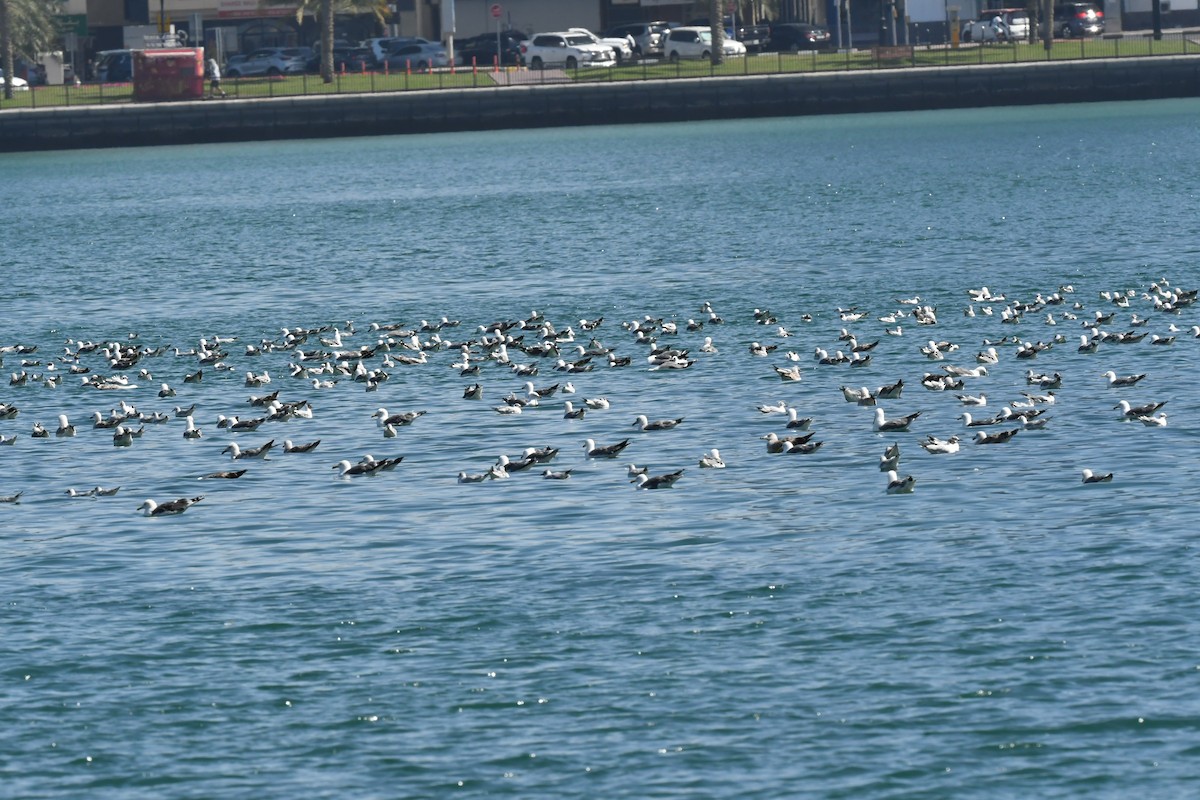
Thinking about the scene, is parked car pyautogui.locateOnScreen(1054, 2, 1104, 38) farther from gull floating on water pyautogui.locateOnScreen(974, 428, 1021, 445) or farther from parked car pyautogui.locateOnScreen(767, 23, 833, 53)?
gull floating on water pyautogui.locateOnScreen(974, 428, 1021, 445)

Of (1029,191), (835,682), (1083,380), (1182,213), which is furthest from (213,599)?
(1029,191)

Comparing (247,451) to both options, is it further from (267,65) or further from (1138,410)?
(267,65)

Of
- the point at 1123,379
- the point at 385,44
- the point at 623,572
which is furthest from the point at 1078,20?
→ the point at 623,572

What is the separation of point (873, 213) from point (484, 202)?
731 inches

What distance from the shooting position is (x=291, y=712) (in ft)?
66.8

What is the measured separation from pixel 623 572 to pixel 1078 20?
4535 inches

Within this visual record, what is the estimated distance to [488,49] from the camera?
132125 millimetres

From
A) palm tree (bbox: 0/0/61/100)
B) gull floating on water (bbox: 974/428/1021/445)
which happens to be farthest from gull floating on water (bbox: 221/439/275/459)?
palm tree (bbox: 0/0/61/100)

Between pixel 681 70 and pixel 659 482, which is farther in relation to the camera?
pixel 681 70

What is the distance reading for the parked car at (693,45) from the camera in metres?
126

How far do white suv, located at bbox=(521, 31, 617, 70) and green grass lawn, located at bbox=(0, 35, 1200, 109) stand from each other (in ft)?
6.18

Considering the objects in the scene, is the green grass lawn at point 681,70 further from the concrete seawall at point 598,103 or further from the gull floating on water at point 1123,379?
the gull floating on water at point 1123,379

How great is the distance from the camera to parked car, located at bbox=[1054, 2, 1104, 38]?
132 m

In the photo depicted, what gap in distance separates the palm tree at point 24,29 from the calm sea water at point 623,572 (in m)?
72.1
